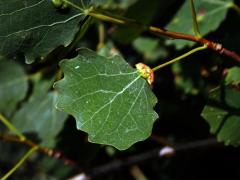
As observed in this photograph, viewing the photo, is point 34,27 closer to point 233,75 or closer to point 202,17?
point 233,75

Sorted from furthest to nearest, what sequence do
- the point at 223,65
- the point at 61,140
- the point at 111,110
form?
the point at 61,140 < the point at 223,65 < the point at 111,110

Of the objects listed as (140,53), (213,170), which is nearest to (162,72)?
(140,53)

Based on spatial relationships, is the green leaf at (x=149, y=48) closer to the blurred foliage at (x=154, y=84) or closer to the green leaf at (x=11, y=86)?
the blurred foliage at (x=154, y=84)

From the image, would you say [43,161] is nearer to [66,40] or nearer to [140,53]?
[140,53]

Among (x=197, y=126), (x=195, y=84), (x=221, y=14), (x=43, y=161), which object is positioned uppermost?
(x=221, y=14)

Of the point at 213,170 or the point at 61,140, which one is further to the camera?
the point at 213,170

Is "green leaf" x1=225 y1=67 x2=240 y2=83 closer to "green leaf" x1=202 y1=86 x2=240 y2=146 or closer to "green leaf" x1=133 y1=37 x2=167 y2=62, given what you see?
"green leaf" x1=202 y1=86 x2=240 y2=146

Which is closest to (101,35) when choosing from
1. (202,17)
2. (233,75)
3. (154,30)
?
(202,17)

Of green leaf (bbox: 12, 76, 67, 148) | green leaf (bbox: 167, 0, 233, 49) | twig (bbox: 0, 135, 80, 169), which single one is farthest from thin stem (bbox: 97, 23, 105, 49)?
twig (bbox: 0, 135, 80, 169)
